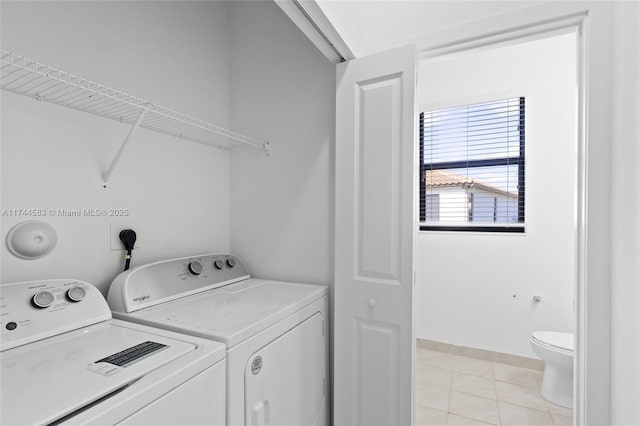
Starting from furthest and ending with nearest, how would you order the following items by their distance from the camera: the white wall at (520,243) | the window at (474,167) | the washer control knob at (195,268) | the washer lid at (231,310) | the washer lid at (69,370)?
the window at (474,167) → the white wall at (520,243) → the washer control knob at (195,268) → the washer lid at (231,310) → the washer lid at (69,370)

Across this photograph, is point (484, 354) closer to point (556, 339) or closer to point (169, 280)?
point (556, 339)

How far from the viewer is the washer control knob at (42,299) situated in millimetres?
1043

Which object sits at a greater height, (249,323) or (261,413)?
(249,323)

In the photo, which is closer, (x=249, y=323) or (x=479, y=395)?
(x=249, y=323)

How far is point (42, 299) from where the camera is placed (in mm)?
1064

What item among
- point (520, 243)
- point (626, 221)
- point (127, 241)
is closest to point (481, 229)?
point (520, 243)

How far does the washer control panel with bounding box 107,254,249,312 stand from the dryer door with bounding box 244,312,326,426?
0.53 meters

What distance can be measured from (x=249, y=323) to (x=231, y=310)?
7.5 inches

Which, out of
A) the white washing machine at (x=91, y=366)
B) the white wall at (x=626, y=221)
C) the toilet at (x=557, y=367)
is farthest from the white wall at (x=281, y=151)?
the toilet at (x=557, y=367)

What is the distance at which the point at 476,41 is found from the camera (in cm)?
138

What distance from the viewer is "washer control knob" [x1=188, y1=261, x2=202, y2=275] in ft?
5.17

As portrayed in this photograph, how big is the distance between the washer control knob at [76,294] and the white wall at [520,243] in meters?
2.68

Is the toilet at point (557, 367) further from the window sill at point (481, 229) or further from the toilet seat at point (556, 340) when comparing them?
the window sill at point (481, 229)

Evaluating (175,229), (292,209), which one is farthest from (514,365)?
(175,229)
